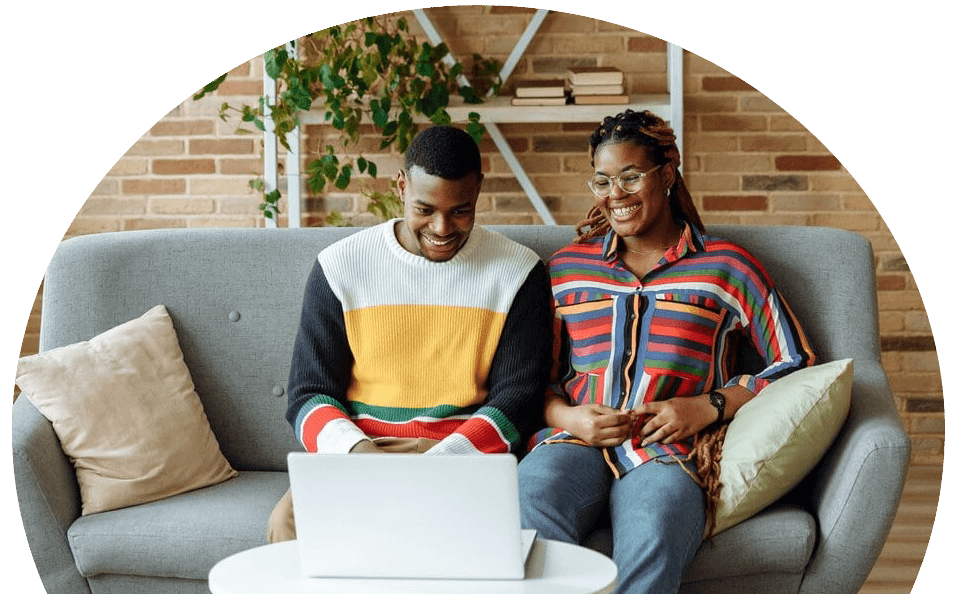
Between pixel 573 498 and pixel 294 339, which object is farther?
pixel 294 339

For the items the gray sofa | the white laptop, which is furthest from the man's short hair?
the white laptop

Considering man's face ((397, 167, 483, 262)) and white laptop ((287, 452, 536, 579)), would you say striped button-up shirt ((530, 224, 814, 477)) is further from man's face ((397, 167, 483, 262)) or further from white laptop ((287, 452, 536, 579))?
white laptop ((287, 452, 536, 579))

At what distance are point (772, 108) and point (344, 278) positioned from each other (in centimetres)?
203

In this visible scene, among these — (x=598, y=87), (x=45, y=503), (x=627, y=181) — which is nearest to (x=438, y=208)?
(x=627, y=181)

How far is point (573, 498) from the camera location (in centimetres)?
200

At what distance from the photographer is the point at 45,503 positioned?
2.10 metres

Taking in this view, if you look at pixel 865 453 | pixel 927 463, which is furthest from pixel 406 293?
pixel 927 463

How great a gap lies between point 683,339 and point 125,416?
1239 mm

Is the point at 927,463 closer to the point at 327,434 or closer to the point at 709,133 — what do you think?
the point at 709,133

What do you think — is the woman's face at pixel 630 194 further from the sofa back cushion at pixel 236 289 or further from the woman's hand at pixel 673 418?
the woman's hand at pixel 673 418

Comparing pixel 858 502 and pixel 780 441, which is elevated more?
pixel 780 441

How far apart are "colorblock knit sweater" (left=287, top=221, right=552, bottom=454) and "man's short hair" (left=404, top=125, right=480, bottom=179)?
229 mm

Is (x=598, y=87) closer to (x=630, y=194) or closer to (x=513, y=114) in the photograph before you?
(x=513, y=114)

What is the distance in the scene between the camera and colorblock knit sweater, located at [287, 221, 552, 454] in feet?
7.29
